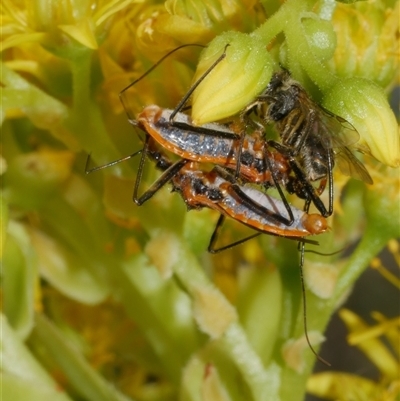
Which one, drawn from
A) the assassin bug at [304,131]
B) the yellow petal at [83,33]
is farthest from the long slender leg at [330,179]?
the yellow petal at [83,33]

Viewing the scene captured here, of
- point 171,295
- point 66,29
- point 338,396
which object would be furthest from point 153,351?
point 66,29

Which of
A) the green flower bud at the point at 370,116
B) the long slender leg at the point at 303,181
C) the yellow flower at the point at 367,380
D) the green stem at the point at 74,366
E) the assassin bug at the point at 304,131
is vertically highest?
the green flower bud at the point at 370,116

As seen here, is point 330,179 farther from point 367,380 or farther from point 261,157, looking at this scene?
point 367,380

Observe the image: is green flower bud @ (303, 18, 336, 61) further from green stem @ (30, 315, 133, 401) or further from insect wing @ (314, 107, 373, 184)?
green stem @ (30, 315, 133, 401)

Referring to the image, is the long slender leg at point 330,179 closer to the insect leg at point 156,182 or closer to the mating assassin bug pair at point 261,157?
the mating assassin bug pair at point 261,157

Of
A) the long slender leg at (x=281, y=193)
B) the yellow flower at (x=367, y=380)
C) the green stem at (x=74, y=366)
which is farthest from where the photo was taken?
the yellow flower at (x=367, y=380)

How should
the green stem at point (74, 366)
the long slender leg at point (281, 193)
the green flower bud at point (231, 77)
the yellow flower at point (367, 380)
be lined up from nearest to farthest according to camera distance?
1. the green flower bud at point (231, 77)
2. the long slender leg at point (281, 193)
3. the green stem at point (74, 366)
4. the yellow flower at point (367, 380)

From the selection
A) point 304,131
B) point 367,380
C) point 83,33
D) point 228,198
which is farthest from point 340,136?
point 367,380

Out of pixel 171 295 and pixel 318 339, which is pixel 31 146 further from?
pixel 318 339
